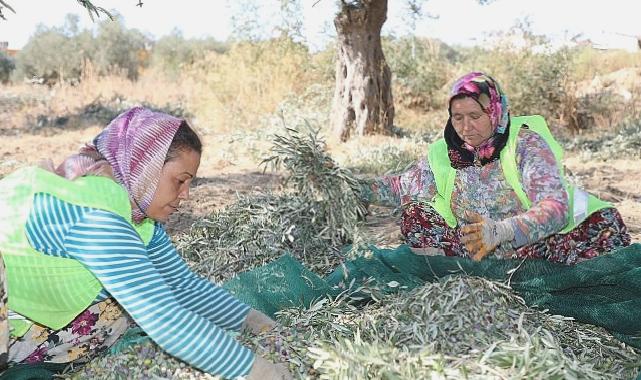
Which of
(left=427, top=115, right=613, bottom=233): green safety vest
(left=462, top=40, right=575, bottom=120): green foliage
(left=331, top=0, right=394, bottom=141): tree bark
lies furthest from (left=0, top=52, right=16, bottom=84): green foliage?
(left=427, top=115, right=613, bottom=233): green safety vest

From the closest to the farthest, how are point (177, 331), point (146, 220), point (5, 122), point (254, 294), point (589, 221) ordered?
point (177, 331) → point (146, 220) → point (254, 294) → point (589, 221) → point (5, 122)

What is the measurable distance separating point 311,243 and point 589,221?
4.22 ft

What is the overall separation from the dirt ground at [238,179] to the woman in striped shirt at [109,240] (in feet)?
6.89

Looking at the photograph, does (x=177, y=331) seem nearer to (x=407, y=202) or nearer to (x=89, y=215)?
(x=89, y=215)

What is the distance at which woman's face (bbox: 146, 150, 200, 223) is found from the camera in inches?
71.0

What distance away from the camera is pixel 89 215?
67.4 inches

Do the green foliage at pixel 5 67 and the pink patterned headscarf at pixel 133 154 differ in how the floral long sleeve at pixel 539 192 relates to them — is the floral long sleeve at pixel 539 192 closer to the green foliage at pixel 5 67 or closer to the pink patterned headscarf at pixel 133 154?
the pink patterned headscarf at pixel 133 154

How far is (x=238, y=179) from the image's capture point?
20.2 ft

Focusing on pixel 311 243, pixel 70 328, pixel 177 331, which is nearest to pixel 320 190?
pixel 311 243

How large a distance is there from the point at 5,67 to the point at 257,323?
23.4 meters

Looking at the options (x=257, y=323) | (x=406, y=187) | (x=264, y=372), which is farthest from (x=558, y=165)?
(x=264, y=372)

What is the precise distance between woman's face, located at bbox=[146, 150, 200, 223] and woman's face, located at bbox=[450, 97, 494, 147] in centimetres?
143

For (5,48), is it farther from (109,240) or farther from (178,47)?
(109,240)

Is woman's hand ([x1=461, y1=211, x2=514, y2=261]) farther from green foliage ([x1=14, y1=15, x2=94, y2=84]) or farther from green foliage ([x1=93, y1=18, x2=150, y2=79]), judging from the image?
green foliage ([x1=93, y1=18, x2=150, y2=79])
